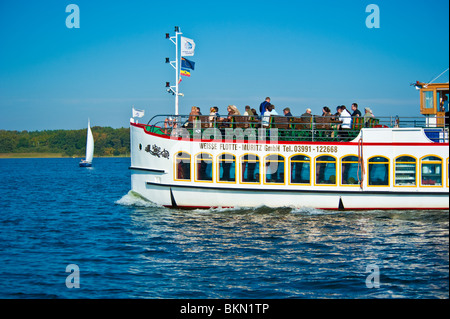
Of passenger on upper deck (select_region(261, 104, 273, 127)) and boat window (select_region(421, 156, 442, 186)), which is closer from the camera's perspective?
boat window (select_region(421, 156, 442, 186))

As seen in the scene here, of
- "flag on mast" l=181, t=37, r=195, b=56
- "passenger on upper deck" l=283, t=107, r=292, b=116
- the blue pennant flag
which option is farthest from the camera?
the blue pennant flag

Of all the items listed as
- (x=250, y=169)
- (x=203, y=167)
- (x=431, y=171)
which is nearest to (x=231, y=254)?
(x=250, y=169)

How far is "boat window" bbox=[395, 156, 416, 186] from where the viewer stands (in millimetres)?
21359

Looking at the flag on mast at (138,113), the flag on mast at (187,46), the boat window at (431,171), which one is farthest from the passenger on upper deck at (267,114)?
the boat window at (431,171)

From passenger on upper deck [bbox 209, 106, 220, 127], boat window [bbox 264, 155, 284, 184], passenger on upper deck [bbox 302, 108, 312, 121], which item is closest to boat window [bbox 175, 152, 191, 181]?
passenger on upper deck [bbox 209, 106, 220, 127]

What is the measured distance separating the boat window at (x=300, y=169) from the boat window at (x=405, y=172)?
3.33 metres

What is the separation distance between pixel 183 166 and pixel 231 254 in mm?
7804

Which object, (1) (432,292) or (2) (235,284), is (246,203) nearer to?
(2) (235,284)

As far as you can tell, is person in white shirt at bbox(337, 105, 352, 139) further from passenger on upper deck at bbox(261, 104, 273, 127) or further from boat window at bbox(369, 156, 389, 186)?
passenger on upper deck at bbox(261, 104, 273, 127)

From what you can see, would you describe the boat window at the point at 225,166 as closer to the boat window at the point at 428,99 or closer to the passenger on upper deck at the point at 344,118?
the passenger on upper deck at the point at 344,118

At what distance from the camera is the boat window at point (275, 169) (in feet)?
72.4

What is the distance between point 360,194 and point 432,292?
378 inches

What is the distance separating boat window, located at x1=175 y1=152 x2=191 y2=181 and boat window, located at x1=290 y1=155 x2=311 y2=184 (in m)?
4.15
